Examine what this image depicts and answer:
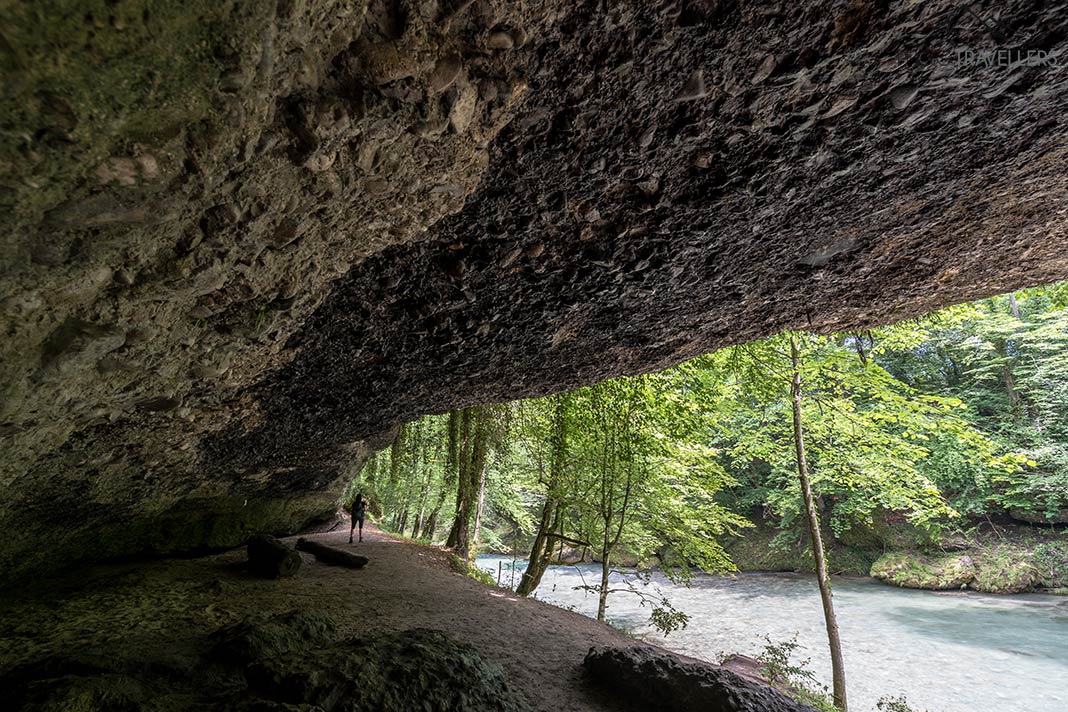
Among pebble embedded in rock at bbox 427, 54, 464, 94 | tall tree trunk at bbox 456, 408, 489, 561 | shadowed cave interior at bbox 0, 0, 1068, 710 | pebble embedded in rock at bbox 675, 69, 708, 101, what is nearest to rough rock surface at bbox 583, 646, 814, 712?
shadowed cave interior at bbox 0, 0, 1068, 710

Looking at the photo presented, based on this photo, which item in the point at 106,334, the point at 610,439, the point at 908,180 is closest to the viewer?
the point at 106,334

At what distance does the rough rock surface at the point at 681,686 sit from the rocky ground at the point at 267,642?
0.20 metres

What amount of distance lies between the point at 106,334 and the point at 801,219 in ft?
11.3

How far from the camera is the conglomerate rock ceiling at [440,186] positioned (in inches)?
48.3

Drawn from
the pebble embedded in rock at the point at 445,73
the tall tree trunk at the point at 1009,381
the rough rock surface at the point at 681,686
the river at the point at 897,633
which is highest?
the tall tree trunk at the point at 1009,381

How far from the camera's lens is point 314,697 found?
2.61 m

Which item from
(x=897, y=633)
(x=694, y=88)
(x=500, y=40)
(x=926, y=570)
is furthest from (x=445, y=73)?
(x=926, y=570)

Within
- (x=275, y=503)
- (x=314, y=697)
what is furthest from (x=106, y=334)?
(x=275, y=503)

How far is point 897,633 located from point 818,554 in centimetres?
751

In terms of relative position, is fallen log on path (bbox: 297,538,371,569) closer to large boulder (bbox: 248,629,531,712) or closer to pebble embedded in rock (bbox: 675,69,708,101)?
large boulder (bbox: 248,629,531,712)

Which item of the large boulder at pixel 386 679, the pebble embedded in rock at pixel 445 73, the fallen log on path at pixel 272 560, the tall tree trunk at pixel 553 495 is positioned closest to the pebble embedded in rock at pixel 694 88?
the pebble embedded in rock at pixel 445 73

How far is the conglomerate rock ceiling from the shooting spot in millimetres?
1227

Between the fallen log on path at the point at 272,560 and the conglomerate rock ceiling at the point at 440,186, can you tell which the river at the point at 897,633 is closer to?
the fallen log on path at the point at 272,560

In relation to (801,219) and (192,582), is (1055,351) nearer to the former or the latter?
(801,219)
